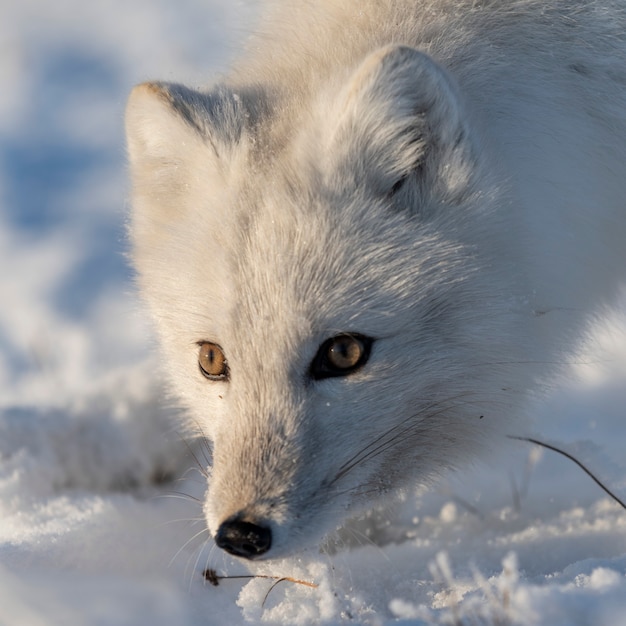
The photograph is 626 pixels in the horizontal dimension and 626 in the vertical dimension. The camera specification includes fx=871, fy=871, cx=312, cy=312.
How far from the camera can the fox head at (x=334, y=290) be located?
2.66 metres

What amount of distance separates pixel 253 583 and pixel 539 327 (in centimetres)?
135

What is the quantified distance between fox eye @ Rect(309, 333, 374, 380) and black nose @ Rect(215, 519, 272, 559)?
521 mm

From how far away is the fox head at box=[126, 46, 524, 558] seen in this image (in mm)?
2656

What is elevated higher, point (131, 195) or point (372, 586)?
point (131, 195)

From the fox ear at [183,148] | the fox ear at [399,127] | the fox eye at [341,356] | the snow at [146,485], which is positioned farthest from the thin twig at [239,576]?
the fox ear at [399,127]

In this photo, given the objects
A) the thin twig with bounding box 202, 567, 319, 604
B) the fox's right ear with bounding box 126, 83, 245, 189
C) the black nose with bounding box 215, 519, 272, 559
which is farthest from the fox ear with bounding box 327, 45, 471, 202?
the thin twig with bounding box 202, 567, 319, 604

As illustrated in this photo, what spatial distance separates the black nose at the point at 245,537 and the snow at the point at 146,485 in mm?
187

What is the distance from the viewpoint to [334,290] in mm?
2719

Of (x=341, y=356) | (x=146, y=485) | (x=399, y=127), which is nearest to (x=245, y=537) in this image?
(x=341, y=356)

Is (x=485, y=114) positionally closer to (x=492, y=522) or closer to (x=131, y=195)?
(x=131, y=195)

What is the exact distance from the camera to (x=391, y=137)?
9.16 feet

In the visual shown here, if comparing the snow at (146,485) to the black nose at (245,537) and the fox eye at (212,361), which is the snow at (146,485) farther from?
the fox eye at (212,361)

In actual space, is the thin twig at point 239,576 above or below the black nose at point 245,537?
below

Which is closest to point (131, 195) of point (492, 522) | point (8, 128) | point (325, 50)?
point (325, 50)
